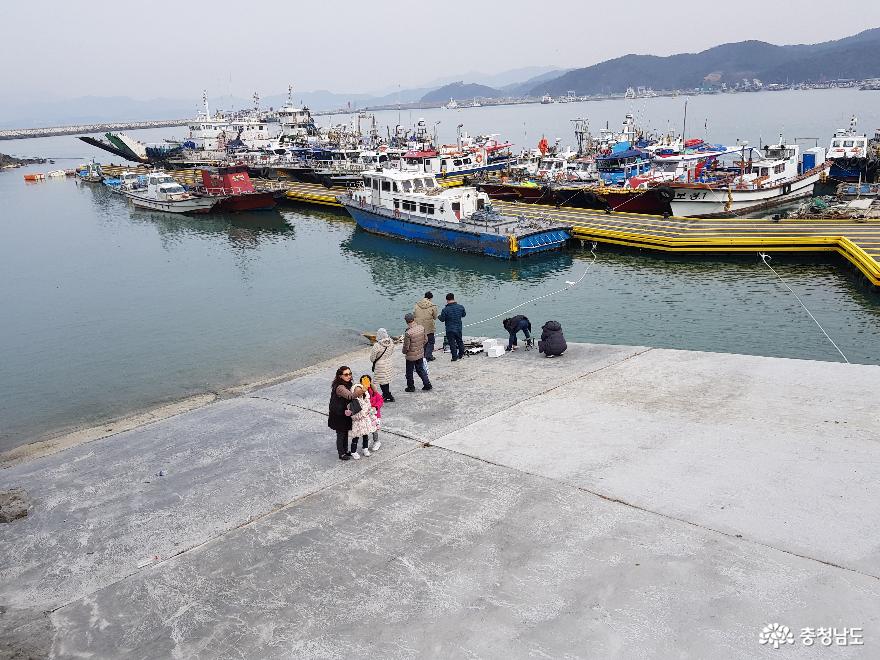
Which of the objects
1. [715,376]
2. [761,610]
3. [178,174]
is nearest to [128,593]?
[761,610]

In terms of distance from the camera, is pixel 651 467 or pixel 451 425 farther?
pixel 451 425

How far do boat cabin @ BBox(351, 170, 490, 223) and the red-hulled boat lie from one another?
558 inches

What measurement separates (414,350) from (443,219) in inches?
890

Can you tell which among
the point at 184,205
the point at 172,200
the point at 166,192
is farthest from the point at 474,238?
the point at 166,192

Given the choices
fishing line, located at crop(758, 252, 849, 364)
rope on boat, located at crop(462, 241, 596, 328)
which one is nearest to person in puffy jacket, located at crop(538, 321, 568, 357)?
fishing line, located at crop(758, 252, 849, 364)

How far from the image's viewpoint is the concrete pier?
5887mm

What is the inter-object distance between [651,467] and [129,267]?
34889 mm

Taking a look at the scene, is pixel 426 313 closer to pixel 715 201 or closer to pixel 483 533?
pixel 483 533

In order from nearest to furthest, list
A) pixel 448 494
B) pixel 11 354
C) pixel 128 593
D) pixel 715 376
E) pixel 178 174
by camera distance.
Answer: pixel 128 593
pixel 448 494
pixel 715 376
pixel 11 354
pixel 178 174

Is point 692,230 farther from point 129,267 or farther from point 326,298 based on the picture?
point 129,267

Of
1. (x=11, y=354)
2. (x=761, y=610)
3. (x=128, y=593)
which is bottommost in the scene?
(x=11, y=354)

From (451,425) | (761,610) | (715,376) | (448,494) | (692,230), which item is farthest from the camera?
(692,230)

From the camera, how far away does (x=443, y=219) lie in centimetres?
3409

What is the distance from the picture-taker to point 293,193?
5547 cm
